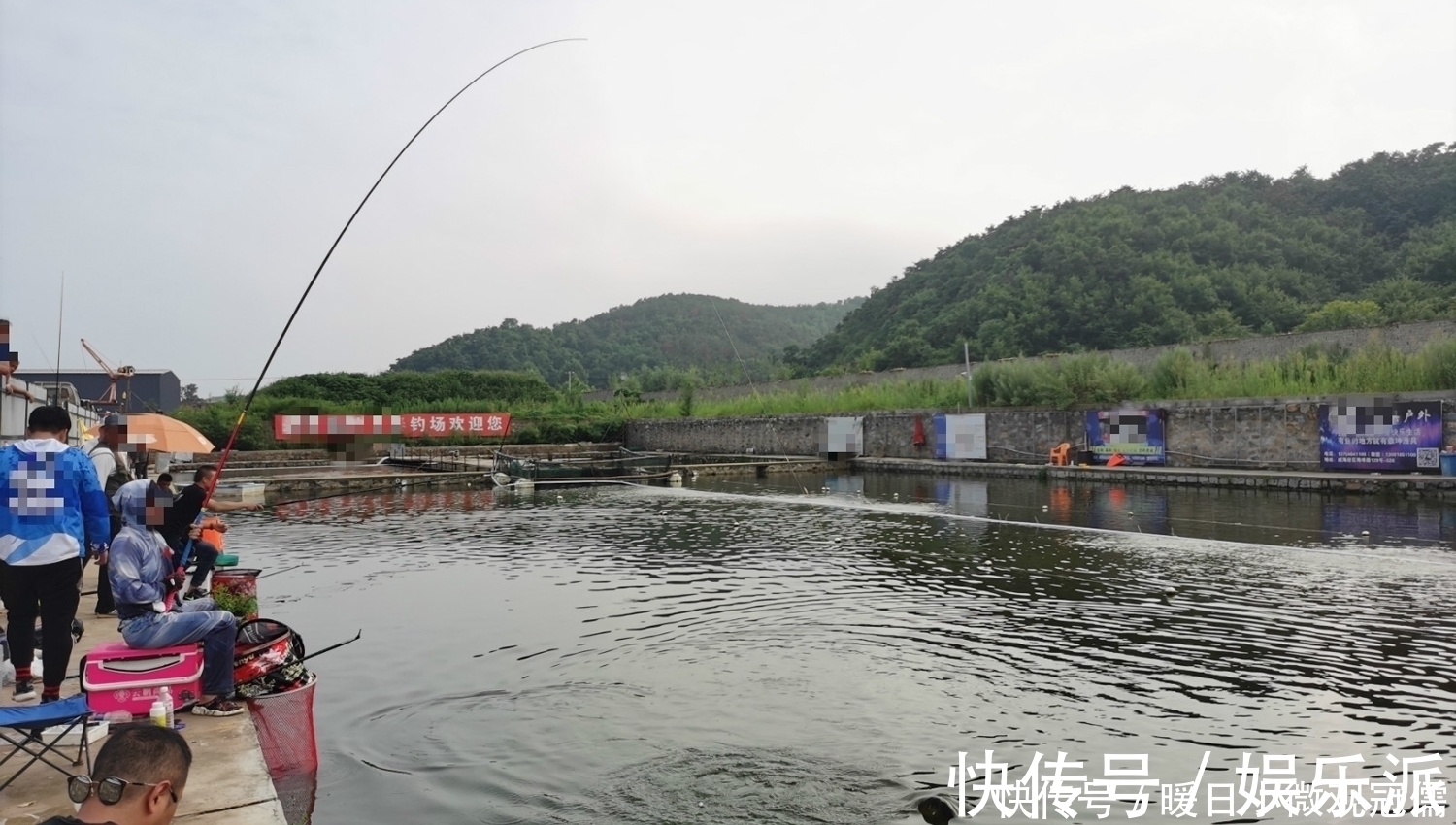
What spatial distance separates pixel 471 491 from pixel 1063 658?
21498 millimetres

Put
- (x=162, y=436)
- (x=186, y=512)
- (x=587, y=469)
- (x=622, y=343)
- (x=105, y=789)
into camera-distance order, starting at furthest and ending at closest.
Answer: (x=622, y=343), (x=587, y=469), (x=162, y=436), (x=186, y=512), (x=105, y=789)

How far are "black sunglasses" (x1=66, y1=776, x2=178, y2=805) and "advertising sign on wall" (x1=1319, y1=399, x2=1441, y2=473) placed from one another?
2359 centimetres

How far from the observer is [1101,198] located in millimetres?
60938

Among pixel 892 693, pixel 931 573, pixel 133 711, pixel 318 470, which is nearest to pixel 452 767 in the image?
pixel 133 711

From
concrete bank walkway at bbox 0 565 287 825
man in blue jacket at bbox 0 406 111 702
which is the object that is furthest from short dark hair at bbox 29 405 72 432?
concrete bank walkway at bbox 0 565 287 825

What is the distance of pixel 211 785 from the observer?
404cm

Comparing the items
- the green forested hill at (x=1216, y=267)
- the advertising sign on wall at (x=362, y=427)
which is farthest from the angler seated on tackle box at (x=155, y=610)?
the green forested hill at (x=1216, y=267)

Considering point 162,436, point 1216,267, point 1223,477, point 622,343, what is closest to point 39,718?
point 162,436

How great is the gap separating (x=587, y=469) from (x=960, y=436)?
1225cm

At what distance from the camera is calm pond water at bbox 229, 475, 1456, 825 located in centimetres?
523

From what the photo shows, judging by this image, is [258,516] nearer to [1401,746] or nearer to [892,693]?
[892,693]

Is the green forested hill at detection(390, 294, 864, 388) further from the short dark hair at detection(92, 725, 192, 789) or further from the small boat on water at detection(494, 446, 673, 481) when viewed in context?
the short dark hair at detection(92, 725, 192, 789)

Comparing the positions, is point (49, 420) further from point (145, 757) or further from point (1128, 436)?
point (1128, 436)
